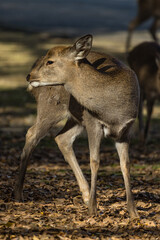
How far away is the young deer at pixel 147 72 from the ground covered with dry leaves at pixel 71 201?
866mm

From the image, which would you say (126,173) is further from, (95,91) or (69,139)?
(69,139)

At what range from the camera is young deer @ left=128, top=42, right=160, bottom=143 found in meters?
9.22

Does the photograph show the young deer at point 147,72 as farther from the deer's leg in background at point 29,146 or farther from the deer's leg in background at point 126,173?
the deer's leg in background at point 126,173

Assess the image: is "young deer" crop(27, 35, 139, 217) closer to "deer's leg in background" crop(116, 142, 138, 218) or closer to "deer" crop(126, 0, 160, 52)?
"deer's leg in background" crop(116, 142, 138, 218)

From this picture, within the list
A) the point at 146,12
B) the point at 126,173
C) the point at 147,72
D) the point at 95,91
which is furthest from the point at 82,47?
the point at 146,12

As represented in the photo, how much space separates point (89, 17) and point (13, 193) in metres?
18.6

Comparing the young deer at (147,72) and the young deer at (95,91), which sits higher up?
the young deer at (95,91)

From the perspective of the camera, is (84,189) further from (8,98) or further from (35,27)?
(35,27)

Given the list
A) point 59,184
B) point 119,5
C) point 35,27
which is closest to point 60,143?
point 59,184

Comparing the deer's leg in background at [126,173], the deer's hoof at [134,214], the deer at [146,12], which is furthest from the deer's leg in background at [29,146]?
the deer at [146,12]

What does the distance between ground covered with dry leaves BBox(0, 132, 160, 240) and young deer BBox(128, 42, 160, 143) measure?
866 millimetres

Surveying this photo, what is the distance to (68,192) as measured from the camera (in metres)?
6.36

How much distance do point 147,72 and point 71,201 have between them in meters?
3.93

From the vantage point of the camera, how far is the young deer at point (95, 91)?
5500 mm
